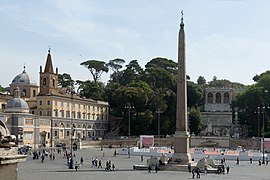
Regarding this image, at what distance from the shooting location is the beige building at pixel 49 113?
6216 cm

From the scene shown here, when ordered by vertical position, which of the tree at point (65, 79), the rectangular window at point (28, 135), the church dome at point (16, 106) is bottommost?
the rectangular window at point (28, 135)

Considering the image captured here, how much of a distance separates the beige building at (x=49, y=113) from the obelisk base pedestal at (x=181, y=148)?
83.7 feet

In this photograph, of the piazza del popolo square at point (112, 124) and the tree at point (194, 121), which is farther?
the tree at point (194, 121)

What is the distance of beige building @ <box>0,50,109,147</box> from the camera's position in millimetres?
62162

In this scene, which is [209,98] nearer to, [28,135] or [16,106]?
[28,135]

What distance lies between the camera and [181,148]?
35000mm

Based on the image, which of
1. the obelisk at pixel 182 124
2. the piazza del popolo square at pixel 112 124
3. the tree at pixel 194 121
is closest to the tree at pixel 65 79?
the piazza del popolo square at pixel 112 124

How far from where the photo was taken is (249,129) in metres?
79.4

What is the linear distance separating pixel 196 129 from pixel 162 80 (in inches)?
438

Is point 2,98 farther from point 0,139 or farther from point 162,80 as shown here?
point 0,139

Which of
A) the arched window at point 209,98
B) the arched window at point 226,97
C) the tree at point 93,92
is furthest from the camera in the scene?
the arched window at point 226,97

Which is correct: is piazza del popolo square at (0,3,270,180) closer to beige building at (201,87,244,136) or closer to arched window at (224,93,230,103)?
beige building at (201,87,244,136)

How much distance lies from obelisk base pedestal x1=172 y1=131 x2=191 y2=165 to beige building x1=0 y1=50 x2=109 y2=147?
25511 mm

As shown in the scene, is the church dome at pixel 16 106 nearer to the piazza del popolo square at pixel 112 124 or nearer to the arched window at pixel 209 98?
the piazza del popolo square at pixel 112 124
